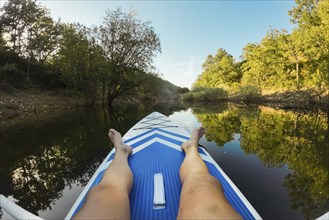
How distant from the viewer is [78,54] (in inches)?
693

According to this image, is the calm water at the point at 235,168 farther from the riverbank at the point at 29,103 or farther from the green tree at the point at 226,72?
the green tree at the point at 226,72

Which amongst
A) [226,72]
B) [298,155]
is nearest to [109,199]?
[298,155]

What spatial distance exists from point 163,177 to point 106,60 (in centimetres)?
1950

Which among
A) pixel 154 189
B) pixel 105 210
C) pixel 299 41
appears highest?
pixel 299 41

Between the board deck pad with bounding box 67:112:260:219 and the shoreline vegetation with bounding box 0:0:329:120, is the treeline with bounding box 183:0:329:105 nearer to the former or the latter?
the shoreline vegetation with bounding box 0:0:329:120

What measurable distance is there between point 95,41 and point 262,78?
792 inches

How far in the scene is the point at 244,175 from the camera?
120 inches

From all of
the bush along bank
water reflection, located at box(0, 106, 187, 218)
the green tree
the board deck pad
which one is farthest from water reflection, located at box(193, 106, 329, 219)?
the green tree

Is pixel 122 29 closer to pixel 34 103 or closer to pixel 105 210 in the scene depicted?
pixel 34 103

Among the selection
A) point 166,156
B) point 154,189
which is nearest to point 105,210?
point 154,189

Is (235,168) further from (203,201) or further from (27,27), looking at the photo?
(27,27)

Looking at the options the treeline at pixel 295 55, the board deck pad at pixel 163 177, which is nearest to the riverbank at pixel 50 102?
the treeline at pixel 295 55

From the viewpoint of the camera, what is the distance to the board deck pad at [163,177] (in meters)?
1.45

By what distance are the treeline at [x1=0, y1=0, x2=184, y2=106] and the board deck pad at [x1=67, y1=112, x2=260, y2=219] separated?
55.0 feet
